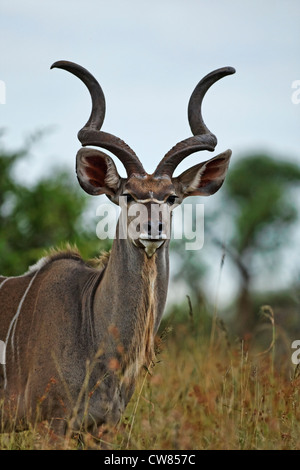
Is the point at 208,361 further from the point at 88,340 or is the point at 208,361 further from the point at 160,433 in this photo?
the point at 160,433

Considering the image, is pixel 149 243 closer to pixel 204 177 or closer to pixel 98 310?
pixel 98 310

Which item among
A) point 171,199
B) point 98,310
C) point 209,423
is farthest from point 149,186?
point 209,423

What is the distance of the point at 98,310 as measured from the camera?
5047 millimetres

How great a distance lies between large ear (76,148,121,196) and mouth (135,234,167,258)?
57 centimetres

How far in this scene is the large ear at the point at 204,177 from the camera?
5.31 meters

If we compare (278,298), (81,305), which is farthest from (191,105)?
(278,298)

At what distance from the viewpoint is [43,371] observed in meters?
4.92

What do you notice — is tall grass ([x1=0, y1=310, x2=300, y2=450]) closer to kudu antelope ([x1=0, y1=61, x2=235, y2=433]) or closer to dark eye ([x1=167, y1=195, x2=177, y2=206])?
kudu antelope ([x1=0, y1=61, x2=235, y2=433])

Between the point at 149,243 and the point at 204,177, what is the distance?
0.97m

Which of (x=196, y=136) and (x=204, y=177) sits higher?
(x=196, y=136)

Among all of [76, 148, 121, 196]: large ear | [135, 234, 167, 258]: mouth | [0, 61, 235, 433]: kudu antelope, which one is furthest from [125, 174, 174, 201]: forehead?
[135, 234, 167, 258]: mouth

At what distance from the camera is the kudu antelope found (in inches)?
189

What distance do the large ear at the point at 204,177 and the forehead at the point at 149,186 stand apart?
225 mm

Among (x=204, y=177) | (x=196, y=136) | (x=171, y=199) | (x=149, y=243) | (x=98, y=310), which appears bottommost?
(x=98, y=310)
